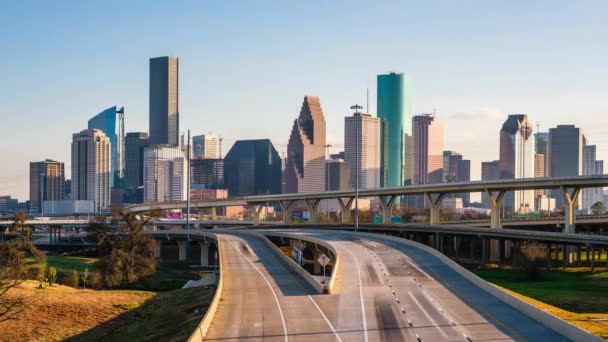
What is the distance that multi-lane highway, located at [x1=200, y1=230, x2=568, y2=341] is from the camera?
113 ft

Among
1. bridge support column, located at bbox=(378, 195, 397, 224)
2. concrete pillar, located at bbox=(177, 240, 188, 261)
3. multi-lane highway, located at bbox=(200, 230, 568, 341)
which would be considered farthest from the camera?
bridge support column, located at bbox=(378, 195, 397, 224)

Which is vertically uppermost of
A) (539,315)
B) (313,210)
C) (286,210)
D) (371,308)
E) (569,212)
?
(569,212)

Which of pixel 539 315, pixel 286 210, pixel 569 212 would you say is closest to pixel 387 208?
pixel 286 210

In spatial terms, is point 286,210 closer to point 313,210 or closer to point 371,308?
point 313,210

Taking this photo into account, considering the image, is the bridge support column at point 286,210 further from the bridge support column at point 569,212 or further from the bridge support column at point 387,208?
the bridge support column at point 569,212

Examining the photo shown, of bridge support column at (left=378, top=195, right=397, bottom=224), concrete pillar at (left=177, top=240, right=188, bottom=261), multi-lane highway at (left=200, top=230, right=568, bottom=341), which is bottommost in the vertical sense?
concrete pillar at (left=177, top=240, right=188, bottom=261)

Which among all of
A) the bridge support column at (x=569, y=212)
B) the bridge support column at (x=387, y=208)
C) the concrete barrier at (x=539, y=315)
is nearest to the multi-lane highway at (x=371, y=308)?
the concrete barrier at (x=539, y=315)

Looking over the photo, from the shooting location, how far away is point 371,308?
132 ft

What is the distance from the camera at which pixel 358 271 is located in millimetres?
55594

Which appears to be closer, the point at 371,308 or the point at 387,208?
the point at 371,308

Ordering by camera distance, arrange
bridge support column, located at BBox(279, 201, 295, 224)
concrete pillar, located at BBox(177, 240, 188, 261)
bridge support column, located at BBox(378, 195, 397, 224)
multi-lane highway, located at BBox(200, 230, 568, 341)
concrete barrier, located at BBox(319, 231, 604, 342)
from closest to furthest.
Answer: concrete barrier, located at BBox(319, 231, 604, 342), multi-lane highway, located at BBox(200, 230, 568, 341), concrete pillar, located at BBox(177, 240, 188, 261), bridge support column, located at BBox(378, 195, 397, 224), bridge support column, located at BBox(279, 201, 295, 224)

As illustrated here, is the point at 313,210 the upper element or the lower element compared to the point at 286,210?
upper

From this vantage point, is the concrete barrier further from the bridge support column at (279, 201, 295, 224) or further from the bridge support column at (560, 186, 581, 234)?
the bridge support column at (279, 201, 295, 224)

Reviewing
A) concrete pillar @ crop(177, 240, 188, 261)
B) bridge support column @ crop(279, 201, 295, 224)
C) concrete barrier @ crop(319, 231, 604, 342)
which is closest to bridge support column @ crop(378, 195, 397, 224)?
concrete pillar @ crop(177, 240, 188, 261)
